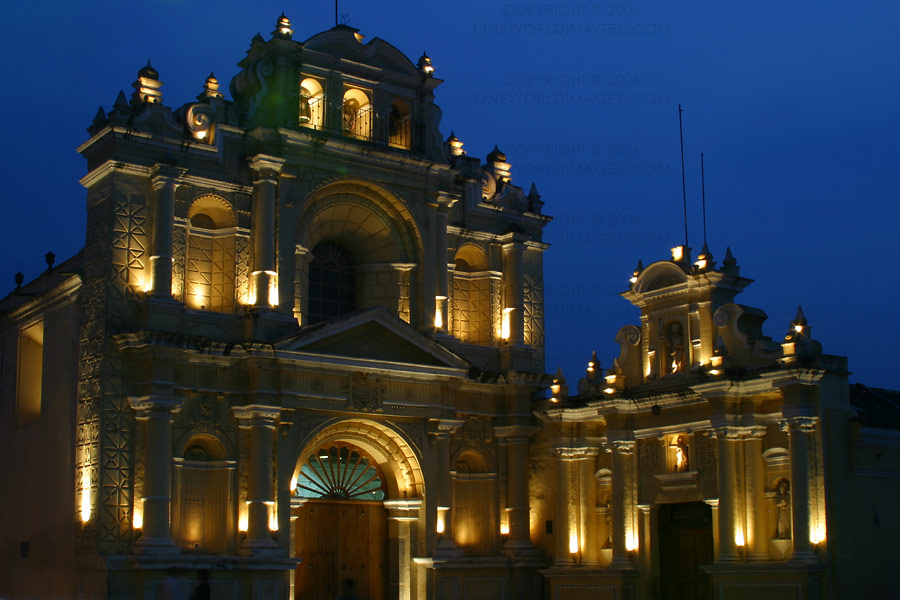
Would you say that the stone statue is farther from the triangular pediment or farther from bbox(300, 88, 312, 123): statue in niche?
bbox(300, 88, 312, 123): statue in niche

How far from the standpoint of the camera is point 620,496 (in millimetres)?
31078

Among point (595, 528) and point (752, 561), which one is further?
point (595, 528)

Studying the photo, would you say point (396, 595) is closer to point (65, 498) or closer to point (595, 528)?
point (595, 528)

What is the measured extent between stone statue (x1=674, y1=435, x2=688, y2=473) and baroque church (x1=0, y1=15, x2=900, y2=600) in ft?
0.36

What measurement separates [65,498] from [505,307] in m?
12.8

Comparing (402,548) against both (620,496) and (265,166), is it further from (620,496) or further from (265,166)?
(265,166)

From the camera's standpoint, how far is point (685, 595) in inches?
1200

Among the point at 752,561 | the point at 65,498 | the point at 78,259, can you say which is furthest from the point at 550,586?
the point at 78,259

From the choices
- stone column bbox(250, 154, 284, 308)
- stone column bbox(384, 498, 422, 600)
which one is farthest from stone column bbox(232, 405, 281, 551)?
stone column bbox(384, 498, 422, 600)

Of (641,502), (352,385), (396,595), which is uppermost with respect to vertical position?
(352,385)

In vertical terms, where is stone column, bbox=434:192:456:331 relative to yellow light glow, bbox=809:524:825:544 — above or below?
above

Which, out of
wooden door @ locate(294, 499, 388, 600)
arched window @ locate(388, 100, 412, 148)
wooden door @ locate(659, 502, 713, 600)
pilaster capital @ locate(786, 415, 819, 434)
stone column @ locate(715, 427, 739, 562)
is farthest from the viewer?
arched window @ locate(388, 100, 412, 148)

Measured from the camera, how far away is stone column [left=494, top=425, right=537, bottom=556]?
3331 cm

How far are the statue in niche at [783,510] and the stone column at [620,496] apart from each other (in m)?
4.25
